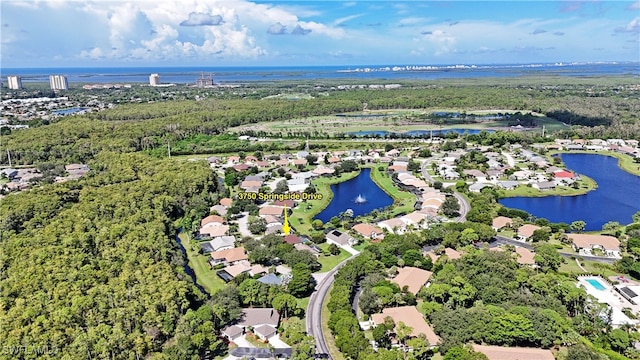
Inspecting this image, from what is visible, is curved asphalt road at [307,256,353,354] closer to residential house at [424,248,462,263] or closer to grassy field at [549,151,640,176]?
residential house at [424,248,462,263]

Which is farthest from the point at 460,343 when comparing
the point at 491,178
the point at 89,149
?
the point at 89,149

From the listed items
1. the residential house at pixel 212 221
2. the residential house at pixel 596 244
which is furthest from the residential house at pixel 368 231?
the residential house at pixel 596 244

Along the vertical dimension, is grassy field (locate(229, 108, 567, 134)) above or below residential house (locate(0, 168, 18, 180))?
above

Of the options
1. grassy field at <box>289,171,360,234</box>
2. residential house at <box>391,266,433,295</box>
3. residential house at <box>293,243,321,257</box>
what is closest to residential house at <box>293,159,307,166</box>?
grassy field at <box>289,171,360,234</box>

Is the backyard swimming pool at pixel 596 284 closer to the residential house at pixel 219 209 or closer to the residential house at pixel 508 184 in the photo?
the residential house at pixel 508 184

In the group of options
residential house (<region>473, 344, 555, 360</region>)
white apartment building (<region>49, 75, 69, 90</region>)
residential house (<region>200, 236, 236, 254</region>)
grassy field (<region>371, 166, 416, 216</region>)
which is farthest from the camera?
white apartment building (<region>49, 75, 69, 90</region>)
